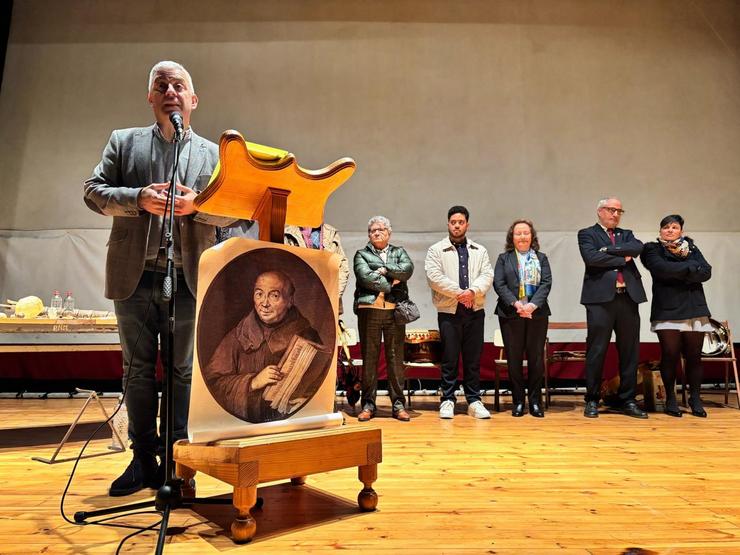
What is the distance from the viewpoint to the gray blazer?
1.88 meters

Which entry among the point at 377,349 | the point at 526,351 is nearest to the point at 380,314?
the point at 377,349

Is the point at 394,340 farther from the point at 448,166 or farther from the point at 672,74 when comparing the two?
the point at 672,74

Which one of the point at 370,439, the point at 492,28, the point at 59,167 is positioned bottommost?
the point at 370,439

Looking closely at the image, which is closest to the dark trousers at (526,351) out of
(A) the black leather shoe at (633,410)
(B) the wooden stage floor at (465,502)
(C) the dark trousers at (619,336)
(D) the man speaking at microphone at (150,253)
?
(C) the dark trousers at (619,336)

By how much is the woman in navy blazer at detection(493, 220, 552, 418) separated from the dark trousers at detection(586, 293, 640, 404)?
39 cm

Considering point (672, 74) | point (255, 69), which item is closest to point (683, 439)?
point (672, 74)

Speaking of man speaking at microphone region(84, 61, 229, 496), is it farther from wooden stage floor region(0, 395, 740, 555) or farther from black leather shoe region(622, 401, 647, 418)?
black leather shoe region(622, 401, 647, 418)

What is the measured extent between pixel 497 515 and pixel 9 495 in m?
1.79

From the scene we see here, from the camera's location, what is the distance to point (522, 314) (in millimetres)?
4156

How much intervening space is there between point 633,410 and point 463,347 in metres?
1.41

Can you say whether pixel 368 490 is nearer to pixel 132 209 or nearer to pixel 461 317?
pixel 132 209

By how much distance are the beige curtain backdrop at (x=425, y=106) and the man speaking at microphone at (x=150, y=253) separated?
4435 mm

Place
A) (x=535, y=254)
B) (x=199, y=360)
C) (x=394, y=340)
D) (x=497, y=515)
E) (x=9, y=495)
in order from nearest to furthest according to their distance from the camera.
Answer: (x=199, y=360) → (x=497, y=515) → (x=9, y=495) → (x=394, y=340) → (x=535, y=254)

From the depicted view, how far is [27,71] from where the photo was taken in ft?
22.0
